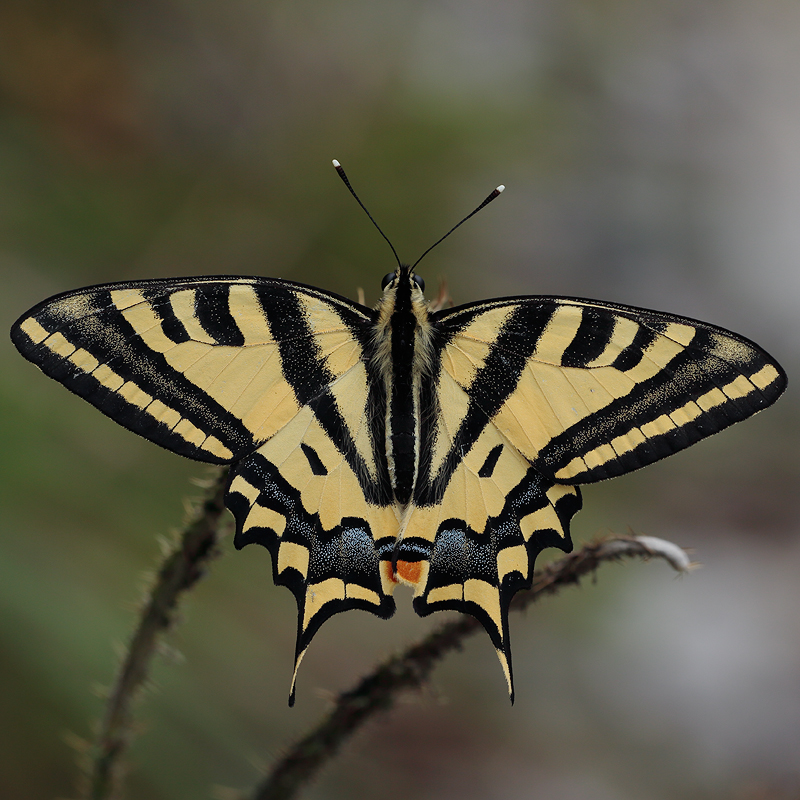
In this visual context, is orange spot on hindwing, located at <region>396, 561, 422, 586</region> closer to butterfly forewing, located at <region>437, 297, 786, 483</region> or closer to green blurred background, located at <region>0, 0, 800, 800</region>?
green blurred background, located at <region>0, 0, 800, 800</region>

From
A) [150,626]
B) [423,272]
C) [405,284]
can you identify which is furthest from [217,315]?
[423,272]

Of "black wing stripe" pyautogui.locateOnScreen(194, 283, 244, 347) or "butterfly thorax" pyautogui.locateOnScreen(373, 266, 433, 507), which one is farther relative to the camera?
"butterfly thorax" pyautogui.locateOnScreen(373, 266, 433, 507)

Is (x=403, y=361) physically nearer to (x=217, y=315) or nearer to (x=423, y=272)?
(x=217, y=315)

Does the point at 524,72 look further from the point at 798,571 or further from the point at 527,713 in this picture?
the point at 527,713

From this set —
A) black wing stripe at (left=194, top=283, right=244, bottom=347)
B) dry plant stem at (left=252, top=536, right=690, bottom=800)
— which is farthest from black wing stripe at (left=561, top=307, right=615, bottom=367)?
black wing stripe at (left=194, top=283, right=244, bottom=347)

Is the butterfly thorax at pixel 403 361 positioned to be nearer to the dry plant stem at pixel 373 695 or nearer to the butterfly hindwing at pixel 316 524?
the butterfly hindwing at pixel 316 524
